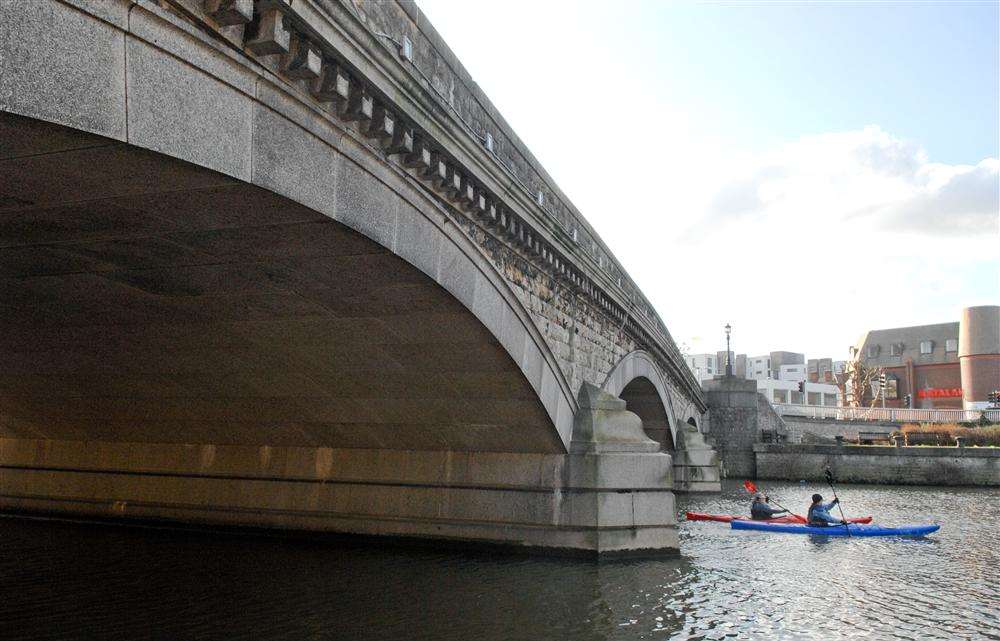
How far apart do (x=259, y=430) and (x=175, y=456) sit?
227cm

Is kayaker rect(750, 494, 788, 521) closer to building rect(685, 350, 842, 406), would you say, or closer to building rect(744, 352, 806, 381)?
building rect(685, 350, 842, 406)

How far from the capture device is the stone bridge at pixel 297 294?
517 centimetres

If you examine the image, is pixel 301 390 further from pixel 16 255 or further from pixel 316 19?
pixel 316 19

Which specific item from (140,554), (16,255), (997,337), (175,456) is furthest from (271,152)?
(997,337)

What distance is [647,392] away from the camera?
25078 millimetres

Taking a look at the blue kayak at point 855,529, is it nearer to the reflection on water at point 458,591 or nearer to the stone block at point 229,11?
the reflection on water at point 458,591

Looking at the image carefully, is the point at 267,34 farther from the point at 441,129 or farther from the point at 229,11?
the point at 441,129

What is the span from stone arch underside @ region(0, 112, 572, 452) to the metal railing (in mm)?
43117

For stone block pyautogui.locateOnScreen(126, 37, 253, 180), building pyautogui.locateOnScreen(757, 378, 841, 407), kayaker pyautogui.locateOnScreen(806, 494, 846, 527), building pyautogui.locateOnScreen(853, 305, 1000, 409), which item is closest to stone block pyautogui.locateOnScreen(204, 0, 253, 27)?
stone block pyautogui.locateOnScreen(126, 37, 253, 180)

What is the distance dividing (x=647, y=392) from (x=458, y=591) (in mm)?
14906

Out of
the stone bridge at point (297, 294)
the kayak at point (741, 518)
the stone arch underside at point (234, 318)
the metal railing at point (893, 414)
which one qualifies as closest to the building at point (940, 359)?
the metal railing at point (893, 414)

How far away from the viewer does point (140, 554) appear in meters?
13.6

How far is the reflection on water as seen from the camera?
952 centimetres

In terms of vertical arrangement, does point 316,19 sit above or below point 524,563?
above
